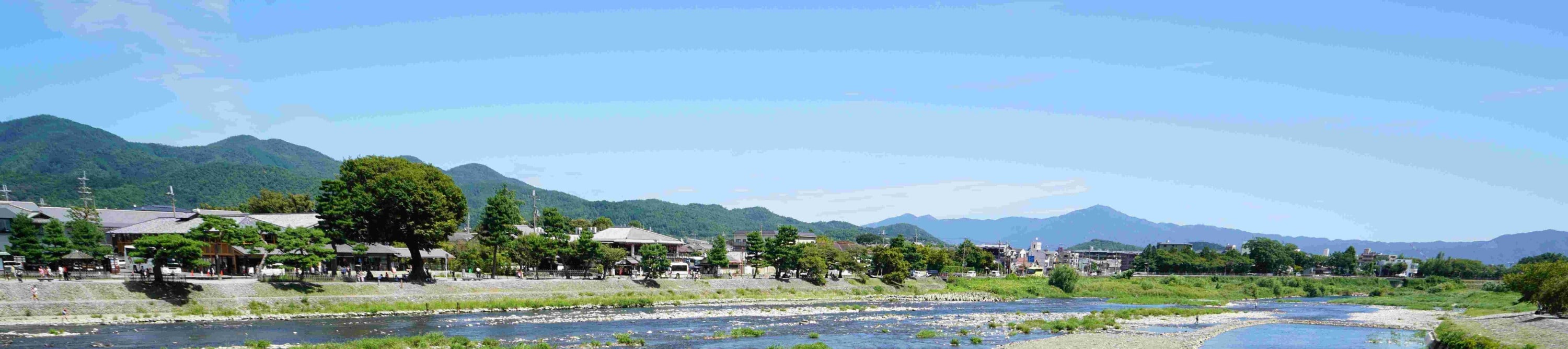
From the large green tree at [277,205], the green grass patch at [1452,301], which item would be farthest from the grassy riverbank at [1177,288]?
the large green tree at [277,205]

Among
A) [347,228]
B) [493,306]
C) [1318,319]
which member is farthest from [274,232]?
[1318,319]

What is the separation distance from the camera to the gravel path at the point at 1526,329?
30156 millimetres

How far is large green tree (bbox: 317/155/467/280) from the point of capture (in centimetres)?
5175

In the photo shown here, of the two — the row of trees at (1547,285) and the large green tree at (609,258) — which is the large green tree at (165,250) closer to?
the large green tree at (609,258)

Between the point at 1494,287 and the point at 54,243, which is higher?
the point at 54,243

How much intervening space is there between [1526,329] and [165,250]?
58.6 m

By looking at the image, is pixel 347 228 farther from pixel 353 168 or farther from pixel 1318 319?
pixel 1318 319

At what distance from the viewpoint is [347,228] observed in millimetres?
51969

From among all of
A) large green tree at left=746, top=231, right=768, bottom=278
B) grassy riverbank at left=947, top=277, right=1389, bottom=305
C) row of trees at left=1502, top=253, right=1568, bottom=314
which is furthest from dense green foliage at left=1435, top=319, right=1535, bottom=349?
large green tree at left=746, top=231, right=768, bottom=278

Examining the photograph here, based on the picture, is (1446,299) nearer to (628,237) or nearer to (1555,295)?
(1555,295)

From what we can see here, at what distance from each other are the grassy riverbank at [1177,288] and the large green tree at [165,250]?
6516cm

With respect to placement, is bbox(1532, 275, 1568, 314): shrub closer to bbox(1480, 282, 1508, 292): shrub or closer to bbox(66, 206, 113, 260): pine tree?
bbox(1480, 282, 1508, 292): shrub

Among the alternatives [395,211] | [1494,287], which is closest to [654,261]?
[395,211]

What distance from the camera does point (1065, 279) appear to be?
95125 mm
